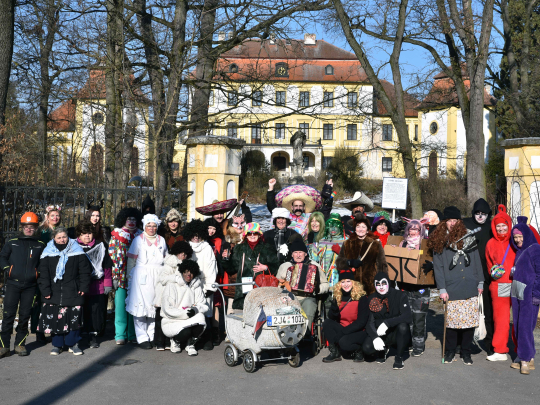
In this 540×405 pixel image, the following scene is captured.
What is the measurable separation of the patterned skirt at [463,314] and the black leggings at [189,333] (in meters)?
2.90

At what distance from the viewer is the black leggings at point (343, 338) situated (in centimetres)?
671

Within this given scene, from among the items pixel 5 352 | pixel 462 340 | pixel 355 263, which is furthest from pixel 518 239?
pixel 5 352

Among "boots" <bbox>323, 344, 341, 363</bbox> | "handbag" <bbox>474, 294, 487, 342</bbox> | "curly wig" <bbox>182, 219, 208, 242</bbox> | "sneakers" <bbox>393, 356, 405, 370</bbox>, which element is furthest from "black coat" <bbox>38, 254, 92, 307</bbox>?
"handbag" <bbox>474, 294, 487, 342</bbox>

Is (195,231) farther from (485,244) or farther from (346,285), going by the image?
(485,244)

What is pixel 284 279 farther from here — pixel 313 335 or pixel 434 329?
pixel 434 329

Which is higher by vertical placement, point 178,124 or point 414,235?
point 178,124

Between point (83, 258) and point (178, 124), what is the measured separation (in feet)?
24.3

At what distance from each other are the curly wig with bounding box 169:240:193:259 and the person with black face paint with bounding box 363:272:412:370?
2.24m

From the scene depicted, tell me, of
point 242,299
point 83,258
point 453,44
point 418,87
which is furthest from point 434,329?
point 453,44

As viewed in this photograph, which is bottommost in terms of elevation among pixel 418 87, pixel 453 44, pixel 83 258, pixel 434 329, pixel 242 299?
pixel 434 329

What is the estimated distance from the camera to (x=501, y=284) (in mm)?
6883

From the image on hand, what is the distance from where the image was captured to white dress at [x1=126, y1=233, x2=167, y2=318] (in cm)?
740

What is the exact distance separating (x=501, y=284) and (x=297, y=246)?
2425 millimetres

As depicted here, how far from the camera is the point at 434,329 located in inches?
342
